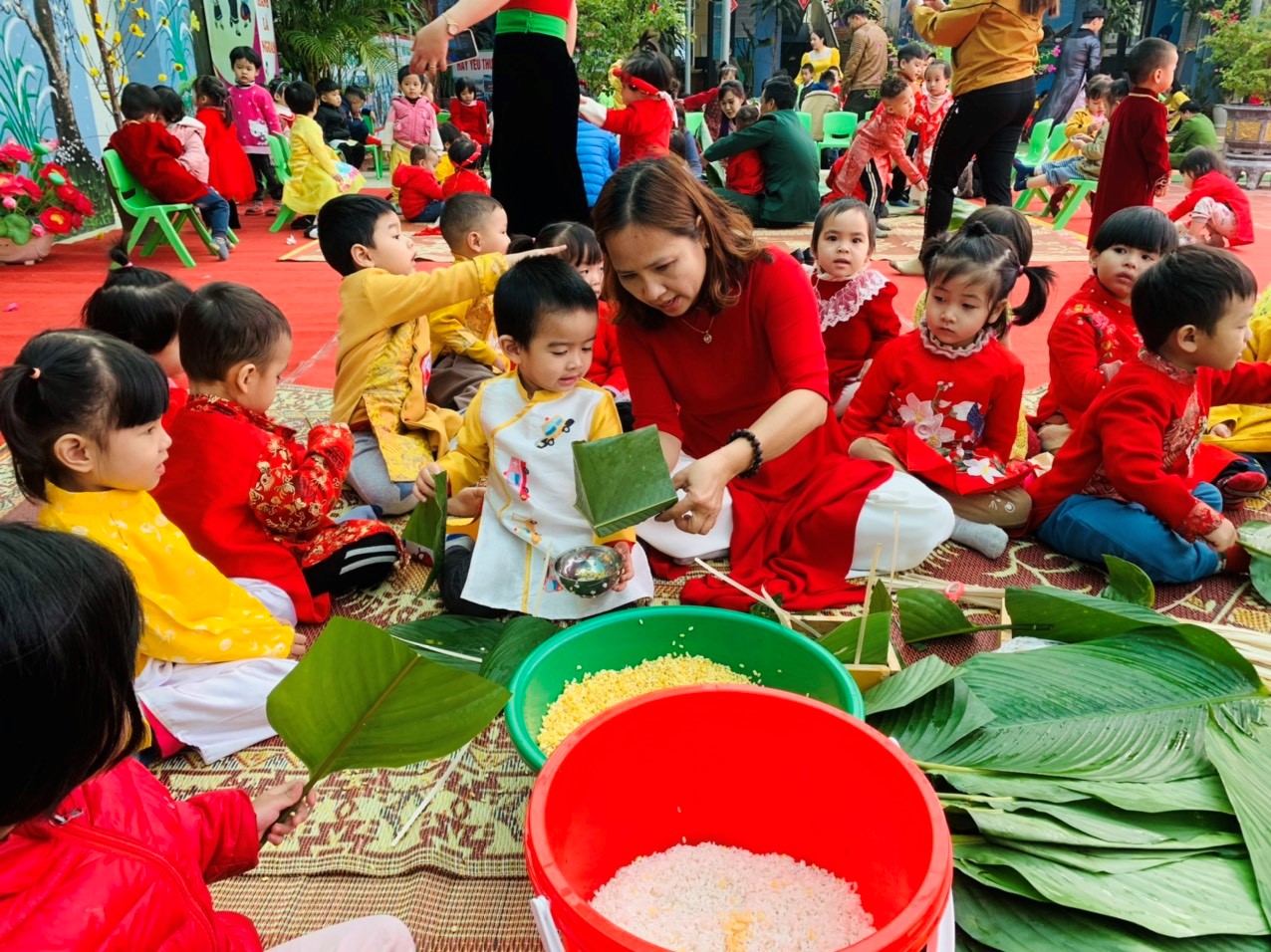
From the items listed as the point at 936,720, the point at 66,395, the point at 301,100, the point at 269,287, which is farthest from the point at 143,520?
the point at 301,100

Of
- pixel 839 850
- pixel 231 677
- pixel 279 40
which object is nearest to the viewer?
pixel 839 850

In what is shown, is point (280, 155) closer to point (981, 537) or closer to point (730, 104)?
point (730, 104)

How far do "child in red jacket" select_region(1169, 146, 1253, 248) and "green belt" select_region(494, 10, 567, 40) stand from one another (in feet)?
10.4

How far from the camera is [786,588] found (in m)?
1.85

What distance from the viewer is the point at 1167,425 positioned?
1868 millimetres

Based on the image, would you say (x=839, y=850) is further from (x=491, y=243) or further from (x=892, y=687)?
(x=491, y=243)

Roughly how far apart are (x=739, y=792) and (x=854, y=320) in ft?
6.34

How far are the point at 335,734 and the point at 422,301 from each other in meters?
1.55

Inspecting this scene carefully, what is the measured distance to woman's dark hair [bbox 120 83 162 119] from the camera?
509 centimetres

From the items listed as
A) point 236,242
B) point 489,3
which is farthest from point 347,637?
point 236,242

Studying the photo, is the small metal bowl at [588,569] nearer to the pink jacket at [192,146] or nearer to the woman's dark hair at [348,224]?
the woman's dark hair at [348,224]

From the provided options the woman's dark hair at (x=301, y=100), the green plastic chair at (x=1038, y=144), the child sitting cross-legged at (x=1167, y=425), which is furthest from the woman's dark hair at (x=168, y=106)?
the green plastic chair at (x=1038, y=144)

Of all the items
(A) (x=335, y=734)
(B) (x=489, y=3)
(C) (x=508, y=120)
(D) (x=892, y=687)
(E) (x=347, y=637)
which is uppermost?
(B) (x=489, y=3)

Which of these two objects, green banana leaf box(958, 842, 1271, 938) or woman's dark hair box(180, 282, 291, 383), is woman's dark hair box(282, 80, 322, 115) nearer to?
woman's dark hair box(180, 282, 291, 383)
